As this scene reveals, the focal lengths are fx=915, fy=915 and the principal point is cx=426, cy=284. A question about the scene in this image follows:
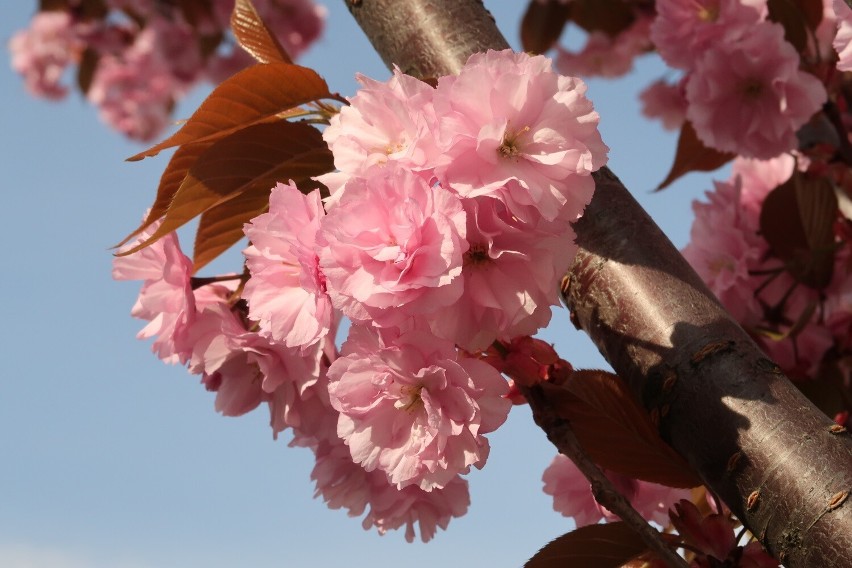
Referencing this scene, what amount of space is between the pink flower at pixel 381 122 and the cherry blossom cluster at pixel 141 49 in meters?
3.43

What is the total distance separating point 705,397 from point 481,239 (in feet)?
0.96

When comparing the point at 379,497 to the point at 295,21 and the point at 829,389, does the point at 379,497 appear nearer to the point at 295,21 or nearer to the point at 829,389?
the point at 829,389

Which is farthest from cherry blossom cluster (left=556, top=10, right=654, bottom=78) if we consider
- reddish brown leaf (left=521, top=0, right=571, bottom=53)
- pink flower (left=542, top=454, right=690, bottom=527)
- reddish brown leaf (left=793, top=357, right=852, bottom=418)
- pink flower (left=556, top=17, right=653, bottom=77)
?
pink flower (left=542, top=454, right=690, bottom=527)

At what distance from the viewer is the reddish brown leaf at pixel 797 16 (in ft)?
5.69

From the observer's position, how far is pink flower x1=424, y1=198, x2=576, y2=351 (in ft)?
2.54

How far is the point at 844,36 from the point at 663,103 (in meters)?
1.94

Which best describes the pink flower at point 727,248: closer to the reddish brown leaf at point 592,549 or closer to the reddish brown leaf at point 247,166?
the reddish brown leaf at point 592,549

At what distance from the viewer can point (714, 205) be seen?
202cm

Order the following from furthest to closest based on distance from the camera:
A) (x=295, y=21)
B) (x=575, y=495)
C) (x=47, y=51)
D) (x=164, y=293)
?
(x=47, y=51) < (x=295, y=21) < (x=575, y=495) < (x=164, y=293)

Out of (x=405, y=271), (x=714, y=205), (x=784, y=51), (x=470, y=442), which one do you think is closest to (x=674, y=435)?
(x=470, y=442)

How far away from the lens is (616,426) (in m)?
0.98

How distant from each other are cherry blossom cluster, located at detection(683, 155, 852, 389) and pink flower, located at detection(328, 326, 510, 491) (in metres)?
1.04

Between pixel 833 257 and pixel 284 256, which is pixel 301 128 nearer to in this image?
pixel 284 256

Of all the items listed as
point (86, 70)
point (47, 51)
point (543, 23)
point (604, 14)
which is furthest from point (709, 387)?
point (47, 51)
